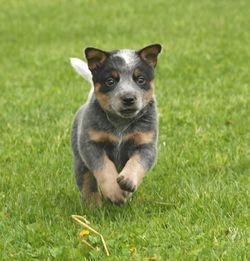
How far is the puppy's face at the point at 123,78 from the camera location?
516cm

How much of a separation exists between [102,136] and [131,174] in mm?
424

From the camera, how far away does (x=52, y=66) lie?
1199cm

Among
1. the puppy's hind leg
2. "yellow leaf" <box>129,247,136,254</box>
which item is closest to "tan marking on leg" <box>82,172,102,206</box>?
the puppy's hind leg

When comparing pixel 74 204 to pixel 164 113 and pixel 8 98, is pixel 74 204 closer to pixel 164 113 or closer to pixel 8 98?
pixel 164 113

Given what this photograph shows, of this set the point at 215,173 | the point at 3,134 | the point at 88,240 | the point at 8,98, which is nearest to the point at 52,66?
the point at 8,98

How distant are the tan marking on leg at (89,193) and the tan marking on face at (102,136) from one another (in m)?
0.46

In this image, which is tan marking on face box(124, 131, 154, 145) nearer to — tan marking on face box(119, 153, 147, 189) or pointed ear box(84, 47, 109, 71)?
tan marking on face box(119, 153, 147, 189)

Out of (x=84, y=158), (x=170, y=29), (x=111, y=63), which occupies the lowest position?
(x=170, y=29)

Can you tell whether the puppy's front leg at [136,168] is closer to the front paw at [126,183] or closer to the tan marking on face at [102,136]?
the front paw at [126,183]

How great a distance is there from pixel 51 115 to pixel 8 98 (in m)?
1.26

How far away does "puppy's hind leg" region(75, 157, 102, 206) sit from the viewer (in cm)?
567

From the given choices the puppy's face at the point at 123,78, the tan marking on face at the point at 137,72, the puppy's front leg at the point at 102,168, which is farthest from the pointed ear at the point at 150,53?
the puppy's front leg at the point at 102,168

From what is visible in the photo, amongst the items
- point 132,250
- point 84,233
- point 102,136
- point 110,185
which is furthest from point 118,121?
point 132,250

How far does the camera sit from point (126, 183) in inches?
197
